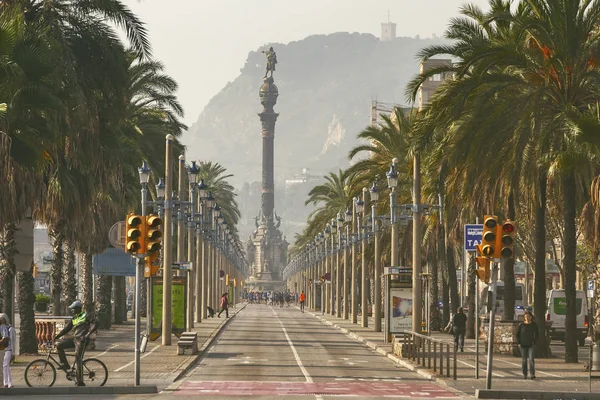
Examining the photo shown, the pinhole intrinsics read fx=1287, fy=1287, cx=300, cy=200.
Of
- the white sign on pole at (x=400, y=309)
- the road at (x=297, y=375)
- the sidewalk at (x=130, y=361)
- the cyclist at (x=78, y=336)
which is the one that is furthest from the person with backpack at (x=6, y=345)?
the white sign on pole at (x=400, y=309)

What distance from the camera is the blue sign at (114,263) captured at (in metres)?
61.9

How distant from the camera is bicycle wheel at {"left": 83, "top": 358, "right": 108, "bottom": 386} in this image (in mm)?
29969

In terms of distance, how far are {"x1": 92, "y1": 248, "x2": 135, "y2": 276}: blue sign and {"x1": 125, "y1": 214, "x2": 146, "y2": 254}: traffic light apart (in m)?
31.8

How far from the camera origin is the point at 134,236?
3020 cm

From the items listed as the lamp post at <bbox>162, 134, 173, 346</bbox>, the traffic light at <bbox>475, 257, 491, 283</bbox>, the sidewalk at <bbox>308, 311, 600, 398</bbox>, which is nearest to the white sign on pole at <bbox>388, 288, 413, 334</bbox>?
the sidewalk at <bbox>308, 311, 600, 398</bbox>

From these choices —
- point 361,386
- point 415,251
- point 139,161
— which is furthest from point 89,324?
point 139,161

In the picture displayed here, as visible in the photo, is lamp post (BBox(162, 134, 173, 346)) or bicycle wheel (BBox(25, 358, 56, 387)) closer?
bicycle wheel (BBox(25, 358, 56, 387))

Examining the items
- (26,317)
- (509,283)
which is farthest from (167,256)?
(509,283)

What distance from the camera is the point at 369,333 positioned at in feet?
215

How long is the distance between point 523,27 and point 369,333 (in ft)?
101

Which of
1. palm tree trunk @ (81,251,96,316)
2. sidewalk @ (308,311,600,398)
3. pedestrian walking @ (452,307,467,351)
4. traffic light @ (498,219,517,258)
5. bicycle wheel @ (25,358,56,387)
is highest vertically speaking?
traffic light @ (498,219,517,258)

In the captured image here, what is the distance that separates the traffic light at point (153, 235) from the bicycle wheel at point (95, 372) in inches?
114

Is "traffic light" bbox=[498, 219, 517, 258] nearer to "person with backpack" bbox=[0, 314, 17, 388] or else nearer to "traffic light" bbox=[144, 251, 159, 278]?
"traffic light" bbox=[144, 251, 159, 278]

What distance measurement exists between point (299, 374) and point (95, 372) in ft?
24.2
